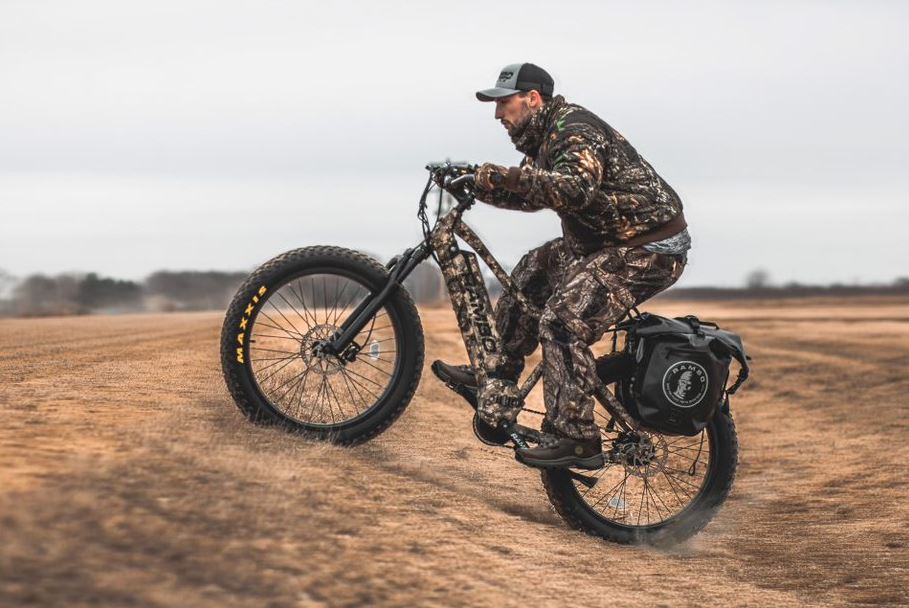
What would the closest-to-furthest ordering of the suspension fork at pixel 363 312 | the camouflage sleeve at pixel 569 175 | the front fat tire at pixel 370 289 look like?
the camouflage sleeve at pixel 569 175
the front fat tire at pixel 370 289
the suspension fork at pixel 363 312

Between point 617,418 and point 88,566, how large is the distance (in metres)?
3.59

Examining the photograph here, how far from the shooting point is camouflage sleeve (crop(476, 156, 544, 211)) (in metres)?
6.01

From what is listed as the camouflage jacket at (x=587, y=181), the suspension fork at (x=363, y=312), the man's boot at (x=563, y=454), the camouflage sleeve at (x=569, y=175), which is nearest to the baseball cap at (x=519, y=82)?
the camouflage jacket at (x=587, y=181)

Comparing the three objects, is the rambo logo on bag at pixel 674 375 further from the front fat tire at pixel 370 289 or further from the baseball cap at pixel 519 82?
the baseball cap at pixel 519 82

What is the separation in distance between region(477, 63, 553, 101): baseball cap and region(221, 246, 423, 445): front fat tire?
1272 mm

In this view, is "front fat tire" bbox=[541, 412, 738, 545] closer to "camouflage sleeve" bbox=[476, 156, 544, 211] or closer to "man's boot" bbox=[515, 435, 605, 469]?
"man's boot" bbox=[515, 435, 605, 469]

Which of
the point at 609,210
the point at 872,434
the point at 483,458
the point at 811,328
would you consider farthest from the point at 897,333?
the point at 609,210

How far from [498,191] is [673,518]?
248 centimetres

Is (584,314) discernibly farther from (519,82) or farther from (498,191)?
(519,82)

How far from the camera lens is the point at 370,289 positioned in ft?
21.0

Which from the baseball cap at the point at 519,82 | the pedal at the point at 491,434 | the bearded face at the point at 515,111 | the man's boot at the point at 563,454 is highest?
the baseball cap at the point at 519,82

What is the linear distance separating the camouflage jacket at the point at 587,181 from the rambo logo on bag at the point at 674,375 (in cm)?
73

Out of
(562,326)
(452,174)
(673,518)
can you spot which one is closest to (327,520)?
(562,326)

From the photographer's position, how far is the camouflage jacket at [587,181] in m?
5.93
